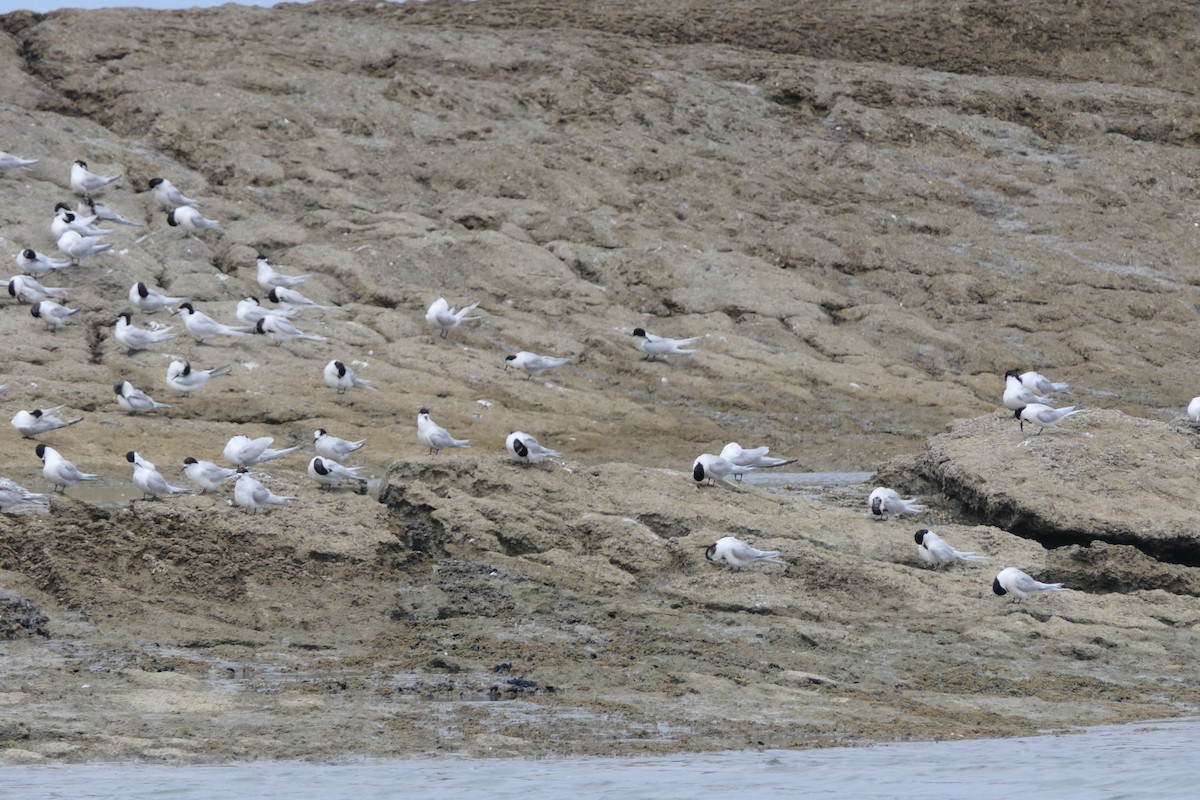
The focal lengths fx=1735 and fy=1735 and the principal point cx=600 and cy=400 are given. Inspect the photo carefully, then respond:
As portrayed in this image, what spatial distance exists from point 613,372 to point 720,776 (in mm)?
13329

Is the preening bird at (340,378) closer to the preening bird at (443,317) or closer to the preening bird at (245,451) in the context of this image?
the preening bird at (443,317)

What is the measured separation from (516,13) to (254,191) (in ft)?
34.2

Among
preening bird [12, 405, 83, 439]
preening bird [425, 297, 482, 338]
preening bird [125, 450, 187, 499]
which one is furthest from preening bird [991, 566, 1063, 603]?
preening bird [425, 297, 482, 338]

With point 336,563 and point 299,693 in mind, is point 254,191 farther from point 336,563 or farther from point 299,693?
point 299,693

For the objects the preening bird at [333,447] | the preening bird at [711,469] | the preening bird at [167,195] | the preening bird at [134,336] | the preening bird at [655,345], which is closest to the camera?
the preening bird at [711,469]

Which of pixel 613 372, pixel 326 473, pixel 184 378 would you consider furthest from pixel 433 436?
pixel 613 372

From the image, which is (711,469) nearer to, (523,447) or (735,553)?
(523,447)

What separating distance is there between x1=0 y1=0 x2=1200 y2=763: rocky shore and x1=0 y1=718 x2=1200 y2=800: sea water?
25cm

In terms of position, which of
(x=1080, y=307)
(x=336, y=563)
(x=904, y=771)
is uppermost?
(x=904, y=771)

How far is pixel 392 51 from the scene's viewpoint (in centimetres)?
3009

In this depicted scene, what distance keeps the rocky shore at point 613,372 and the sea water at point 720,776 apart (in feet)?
0.82

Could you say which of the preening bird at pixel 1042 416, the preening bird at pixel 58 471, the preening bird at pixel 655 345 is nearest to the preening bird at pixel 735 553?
the preening bird at pixel 1042 416

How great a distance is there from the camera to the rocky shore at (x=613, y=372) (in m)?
9.85

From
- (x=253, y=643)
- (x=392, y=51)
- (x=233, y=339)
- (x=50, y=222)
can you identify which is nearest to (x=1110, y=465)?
(x=253, y=643)
